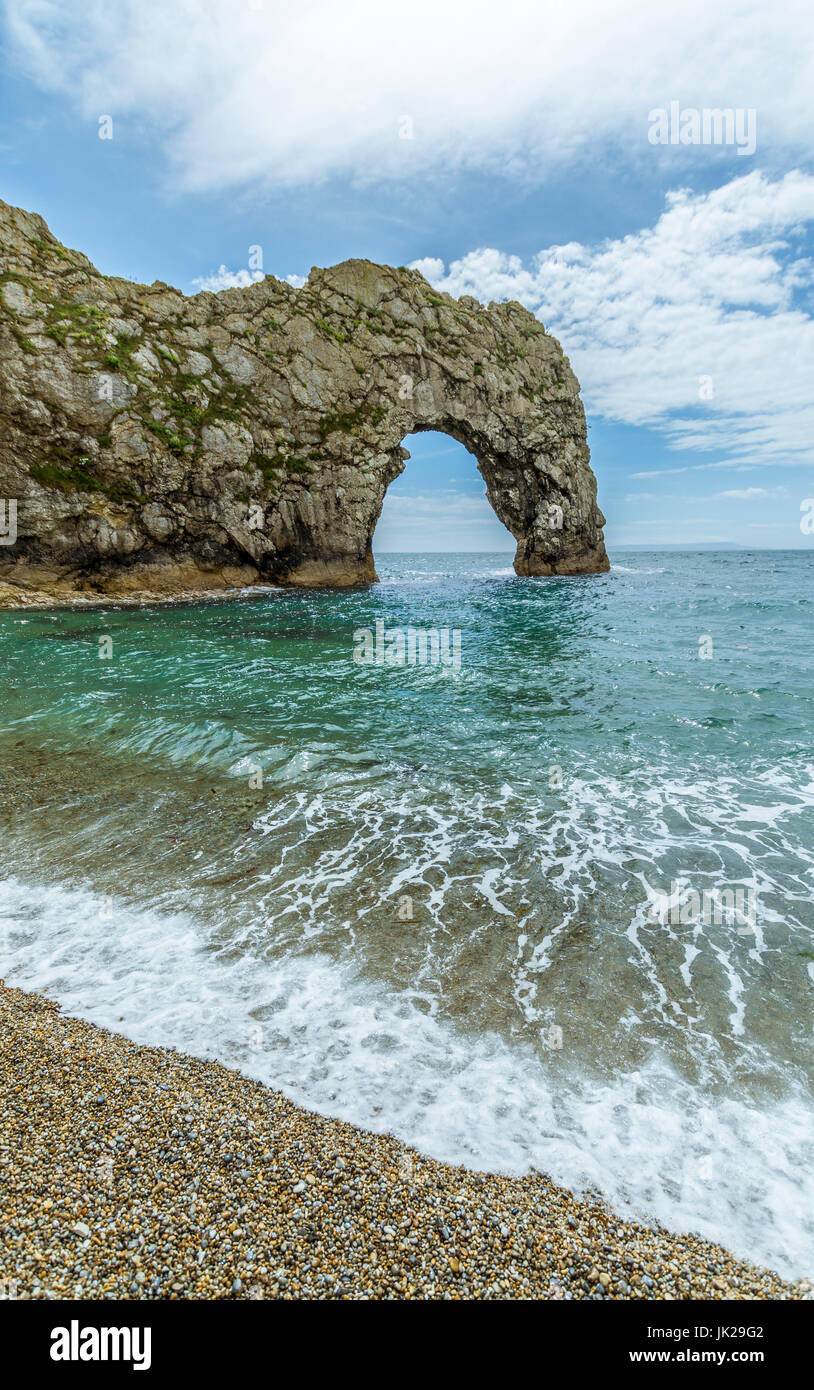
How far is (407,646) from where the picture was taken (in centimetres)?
2517

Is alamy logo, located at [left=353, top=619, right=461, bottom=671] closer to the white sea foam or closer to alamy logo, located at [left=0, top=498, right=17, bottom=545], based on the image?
the white sea foam

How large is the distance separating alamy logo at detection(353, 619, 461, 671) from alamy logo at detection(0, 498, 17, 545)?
2570 centimetres

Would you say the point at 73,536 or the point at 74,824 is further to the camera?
the point at 73,536

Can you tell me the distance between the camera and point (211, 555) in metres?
44.7

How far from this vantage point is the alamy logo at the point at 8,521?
3522 centimetres

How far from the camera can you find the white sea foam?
3793mm

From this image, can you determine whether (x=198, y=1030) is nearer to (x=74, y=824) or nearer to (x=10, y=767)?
(x=74, y=824)

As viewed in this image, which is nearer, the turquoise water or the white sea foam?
the white sea foam
